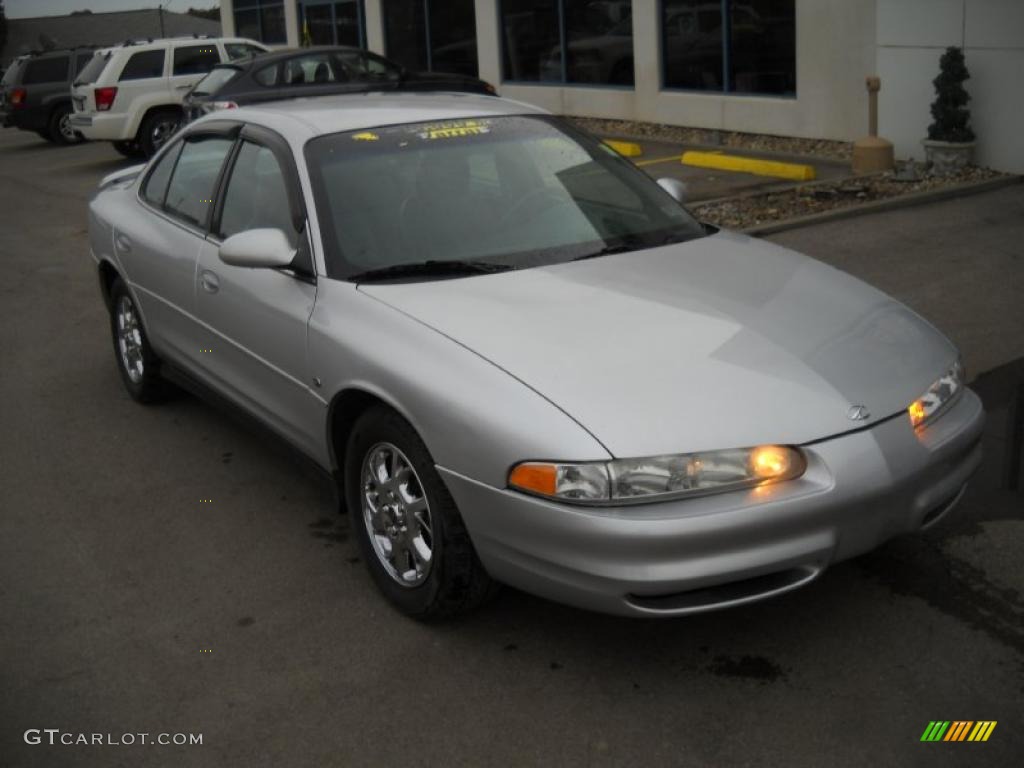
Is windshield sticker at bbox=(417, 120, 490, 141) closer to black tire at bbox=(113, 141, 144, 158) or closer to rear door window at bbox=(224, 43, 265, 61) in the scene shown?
rear door window at bbox=(224, 43, 265, 61)

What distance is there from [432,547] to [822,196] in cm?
841

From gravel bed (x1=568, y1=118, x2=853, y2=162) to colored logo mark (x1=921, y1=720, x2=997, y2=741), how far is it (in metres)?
10.9

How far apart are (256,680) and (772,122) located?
12.5 meters

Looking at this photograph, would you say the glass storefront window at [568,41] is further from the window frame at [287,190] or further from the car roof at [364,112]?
the window frame at [287,190]

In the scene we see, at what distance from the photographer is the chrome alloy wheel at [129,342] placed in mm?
6784

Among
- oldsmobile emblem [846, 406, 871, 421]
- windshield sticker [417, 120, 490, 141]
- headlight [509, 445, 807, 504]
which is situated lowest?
headlight [509, 445, 807, 504]

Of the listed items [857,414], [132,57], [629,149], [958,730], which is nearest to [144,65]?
[132,57]

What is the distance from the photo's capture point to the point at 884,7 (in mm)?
13180

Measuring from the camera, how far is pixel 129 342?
6.95m

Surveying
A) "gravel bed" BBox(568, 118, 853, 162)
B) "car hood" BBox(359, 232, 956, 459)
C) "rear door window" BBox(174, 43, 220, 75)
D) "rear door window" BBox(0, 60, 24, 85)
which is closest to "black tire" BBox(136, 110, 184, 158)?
"rear door window" BBox(174, 43, 220, 75)

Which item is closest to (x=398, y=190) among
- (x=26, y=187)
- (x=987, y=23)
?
(x=987, y=23)

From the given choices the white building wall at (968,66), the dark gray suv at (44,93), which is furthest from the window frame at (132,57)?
the white building wall at (968,66)

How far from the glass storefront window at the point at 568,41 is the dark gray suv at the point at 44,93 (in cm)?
888

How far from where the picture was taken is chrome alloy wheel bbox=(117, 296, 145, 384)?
22.3ft
